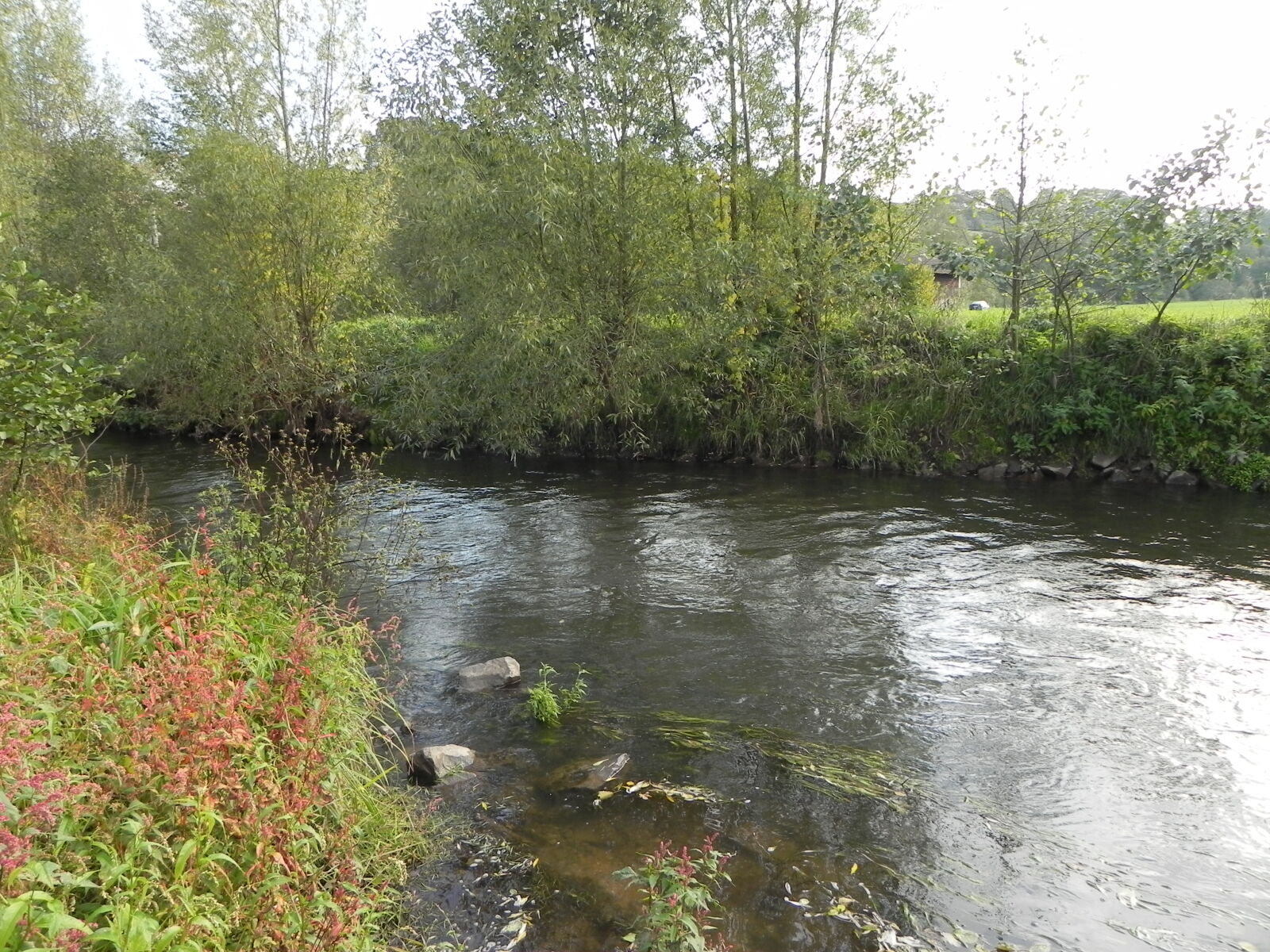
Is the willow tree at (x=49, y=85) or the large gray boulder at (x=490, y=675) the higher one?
→ the willow tree at (x=49, y=85)

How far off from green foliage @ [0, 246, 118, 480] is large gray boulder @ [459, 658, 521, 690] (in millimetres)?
3801

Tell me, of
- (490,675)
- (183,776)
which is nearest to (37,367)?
(490,675)

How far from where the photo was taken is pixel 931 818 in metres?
5.43

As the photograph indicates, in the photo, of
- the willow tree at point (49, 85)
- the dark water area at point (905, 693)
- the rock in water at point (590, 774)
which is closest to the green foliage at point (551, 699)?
the dark water area at point (905, 693)

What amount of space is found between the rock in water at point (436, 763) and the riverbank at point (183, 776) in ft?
1.11

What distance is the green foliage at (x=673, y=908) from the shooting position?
12.4 feet

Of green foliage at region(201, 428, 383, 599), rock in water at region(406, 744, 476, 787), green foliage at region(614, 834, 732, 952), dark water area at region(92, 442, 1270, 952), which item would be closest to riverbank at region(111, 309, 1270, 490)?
dark water area at region(92, 442, 1270, 952)

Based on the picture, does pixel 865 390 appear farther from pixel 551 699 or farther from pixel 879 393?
pixel 551 699

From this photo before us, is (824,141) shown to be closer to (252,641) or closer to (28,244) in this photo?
(252,641)

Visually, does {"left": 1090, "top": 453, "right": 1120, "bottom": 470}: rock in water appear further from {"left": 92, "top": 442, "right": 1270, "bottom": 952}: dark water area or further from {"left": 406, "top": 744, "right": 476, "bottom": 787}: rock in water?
{"left": 406, "top": 744, "right": 476, "bottom": 787}: rock in water

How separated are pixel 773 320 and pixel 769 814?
1396 cm

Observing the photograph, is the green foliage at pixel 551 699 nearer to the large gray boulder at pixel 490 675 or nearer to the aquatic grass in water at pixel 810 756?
the large gray boulder at pixel 490 675

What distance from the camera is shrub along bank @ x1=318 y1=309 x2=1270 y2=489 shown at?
51.1 feet

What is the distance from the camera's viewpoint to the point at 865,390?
1823 centimetres
